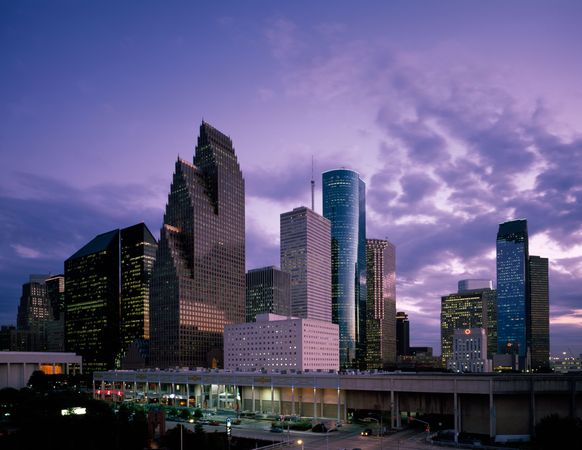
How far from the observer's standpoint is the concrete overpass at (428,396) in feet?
376

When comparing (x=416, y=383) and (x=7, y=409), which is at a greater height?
(x=416, y=383)

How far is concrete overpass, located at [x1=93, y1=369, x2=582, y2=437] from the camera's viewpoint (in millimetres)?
114500

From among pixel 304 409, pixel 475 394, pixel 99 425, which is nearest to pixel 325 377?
pixel 304 409

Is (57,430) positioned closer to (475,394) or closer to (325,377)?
(325,377)

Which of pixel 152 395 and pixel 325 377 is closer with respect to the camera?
pixel 325 377

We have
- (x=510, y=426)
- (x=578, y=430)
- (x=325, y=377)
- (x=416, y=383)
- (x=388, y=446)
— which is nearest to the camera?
(x=578, y=430)

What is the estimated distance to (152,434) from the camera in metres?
104

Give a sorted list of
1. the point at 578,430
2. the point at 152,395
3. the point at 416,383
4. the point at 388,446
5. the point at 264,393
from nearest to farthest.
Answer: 1. the point at 578,430
2. the point at 388,446
3. the point at 416,383
4. the point at 264,393
5. the point at 152,395

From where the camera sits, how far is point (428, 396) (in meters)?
126

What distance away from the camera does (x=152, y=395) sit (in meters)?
199

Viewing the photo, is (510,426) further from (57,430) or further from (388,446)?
(57,430)

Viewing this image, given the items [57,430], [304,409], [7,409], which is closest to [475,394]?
[304,409]

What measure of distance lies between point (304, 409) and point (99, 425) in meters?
64.1

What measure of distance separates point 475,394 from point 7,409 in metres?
108
